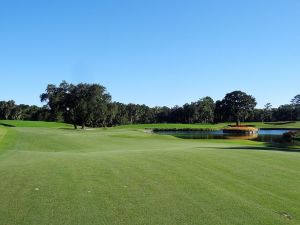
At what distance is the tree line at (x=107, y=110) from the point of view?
100438 millimetres

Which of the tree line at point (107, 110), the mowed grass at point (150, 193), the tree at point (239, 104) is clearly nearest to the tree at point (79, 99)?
the tree line at point (107, 110)

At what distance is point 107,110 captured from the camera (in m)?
104

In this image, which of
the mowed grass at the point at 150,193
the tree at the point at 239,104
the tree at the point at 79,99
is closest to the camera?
the mowed grass at the point at 150,193

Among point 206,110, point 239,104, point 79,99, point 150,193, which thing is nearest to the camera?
point 150,193

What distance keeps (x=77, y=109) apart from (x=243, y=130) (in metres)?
45.3

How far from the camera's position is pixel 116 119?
170 m

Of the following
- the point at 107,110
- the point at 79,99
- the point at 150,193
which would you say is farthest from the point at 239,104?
the point at 150,193

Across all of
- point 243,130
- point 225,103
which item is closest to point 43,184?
point 243,130

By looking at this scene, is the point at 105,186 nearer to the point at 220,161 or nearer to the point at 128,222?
the point at 128,222

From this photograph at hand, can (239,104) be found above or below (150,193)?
above

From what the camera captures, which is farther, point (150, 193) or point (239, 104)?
point (239, 104)

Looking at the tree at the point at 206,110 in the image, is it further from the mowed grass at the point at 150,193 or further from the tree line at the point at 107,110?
the mowed grass at the point at 150,193

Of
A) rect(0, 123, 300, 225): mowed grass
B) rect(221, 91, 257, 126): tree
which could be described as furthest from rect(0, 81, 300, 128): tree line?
rect(0, 123, 300, 225): mowed grass

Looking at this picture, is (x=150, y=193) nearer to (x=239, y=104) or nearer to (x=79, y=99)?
(x=79, y=99)
